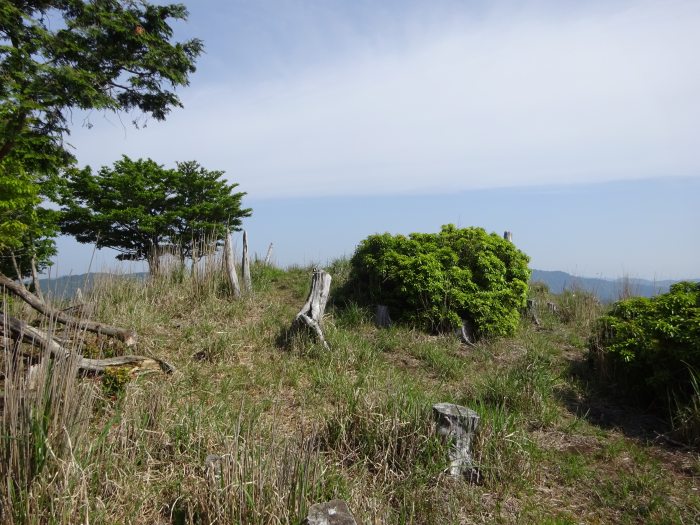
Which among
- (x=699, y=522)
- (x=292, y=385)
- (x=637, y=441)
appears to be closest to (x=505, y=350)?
(x=637, y=441)

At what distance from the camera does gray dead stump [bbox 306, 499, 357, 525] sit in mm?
2518

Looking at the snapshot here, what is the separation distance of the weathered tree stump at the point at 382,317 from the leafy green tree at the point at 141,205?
8608 mm

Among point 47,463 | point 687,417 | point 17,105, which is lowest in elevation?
point 687,417

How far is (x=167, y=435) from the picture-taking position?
3775 millimetres

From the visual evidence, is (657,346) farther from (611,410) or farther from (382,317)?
(382,317)

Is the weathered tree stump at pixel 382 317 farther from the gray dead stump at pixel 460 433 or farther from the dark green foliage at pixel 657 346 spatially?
the gray dead stump at pixel 460 433

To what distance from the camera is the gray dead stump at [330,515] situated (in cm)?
252

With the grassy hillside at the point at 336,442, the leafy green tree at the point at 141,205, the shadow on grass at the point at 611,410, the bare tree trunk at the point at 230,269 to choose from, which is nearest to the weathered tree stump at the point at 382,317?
the grassy hillside at the point at 336,442

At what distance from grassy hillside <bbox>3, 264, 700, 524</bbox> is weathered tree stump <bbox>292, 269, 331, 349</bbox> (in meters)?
0.26

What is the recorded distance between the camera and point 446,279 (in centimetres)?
814

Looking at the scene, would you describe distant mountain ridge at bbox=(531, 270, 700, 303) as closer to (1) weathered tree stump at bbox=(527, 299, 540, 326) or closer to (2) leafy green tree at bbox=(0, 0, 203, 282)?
(1) weathered tree stump at bbox=(527, 299, 540, 326)

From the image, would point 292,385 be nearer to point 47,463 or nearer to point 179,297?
point 47,463

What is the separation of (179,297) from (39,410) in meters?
5.89

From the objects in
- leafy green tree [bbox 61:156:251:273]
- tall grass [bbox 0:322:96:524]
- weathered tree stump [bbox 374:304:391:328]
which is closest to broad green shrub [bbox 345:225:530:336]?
weathered tree stump [bbox 374:304:391:328]
